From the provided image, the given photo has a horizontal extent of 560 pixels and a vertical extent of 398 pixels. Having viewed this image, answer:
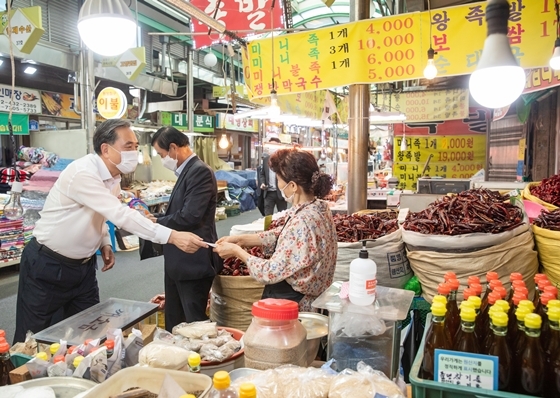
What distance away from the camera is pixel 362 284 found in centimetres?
168

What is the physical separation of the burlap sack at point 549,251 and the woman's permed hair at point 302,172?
4.93ft

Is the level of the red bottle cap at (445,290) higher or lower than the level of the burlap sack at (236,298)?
higher

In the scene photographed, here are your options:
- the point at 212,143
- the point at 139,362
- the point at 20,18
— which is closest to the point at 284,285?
the point at 139,362

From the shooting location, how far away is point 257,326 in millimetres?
1623

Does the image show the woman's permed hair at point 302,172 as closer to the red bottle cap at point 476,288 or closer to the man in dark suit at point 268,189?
the red bottle cap at point 476,288

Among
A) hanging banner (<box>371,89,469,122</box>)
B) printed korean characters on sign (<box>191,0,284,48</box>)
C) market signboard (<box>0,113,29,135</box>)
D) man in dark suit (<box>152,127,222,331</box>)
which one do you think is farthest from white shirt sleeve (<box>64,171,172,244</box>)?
hanging banner (<box>371,89,469,122</box>)

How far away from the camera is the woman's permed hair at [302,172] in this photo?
8.20 feet

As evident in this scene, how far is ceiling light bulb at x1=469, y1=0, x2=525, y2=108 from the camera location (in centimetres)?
189

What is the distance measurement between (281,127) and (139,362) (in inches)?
902

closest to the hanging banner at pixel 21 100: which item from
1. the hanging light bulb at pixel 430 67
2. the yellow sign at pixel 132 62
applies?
the yellow sign at pixel 132 62

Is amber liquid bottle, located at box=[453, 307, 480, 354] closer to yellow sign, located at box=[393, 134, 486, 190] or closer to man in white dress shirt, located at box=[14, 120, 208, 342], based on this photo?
man in white dress shirt, located at box=[14, 120, 208, 342]

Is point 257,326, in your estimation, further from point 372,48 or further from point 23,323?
point 372,48

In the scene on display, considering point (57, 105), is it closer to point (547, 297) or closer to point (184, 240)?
point (184, 240)

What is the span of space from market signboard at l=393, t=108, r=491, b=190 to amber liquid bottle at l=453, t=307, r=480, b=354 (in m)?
10.9
